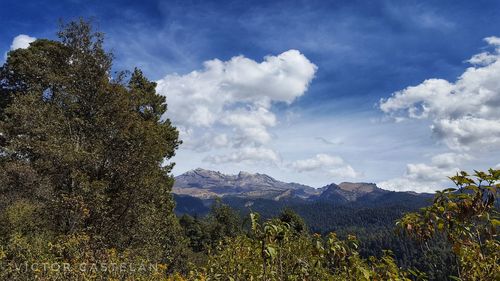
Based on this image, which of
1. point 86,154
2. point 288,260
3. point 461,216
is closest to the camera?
point 461,216

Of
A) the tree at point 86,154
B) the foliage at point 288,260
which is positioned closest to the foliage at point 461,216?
the foliage at point 288,260

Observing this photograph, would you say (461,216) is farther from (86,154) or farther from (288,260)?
(86,154)

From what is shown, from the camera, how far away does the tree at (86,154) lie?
69.7 ft

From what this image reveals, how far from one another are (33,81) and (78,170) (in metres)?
12.3

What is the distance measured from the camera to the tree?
836 inches

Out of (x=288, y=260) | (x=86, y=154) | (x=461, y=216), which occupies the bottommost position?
(x=288, y=260)

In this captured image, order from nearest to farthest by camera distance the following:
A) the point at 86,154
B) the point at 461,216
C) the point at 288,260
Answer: the point at 461,216 < the point at 288,260 < the point at 86,154

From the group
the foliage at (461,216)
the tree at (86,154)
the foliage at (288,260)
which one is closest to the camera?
the foliage at (461,216)

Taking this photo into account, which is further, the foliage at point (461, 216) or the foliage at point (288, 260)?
the foliage at point (288, 260)

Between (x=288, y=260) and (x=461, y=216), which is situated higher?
(x=461, y=216)

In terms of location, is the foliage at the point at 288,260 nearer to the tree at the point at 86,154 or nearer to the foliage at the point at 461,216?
the foliage at the point at 461,216

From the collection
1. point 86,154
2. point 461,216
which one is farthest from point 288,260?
point 86,154

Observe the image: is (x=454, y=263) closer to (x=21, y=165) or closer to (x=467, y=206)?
(x=467, y=206)

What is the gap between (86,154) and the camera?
21.3m
